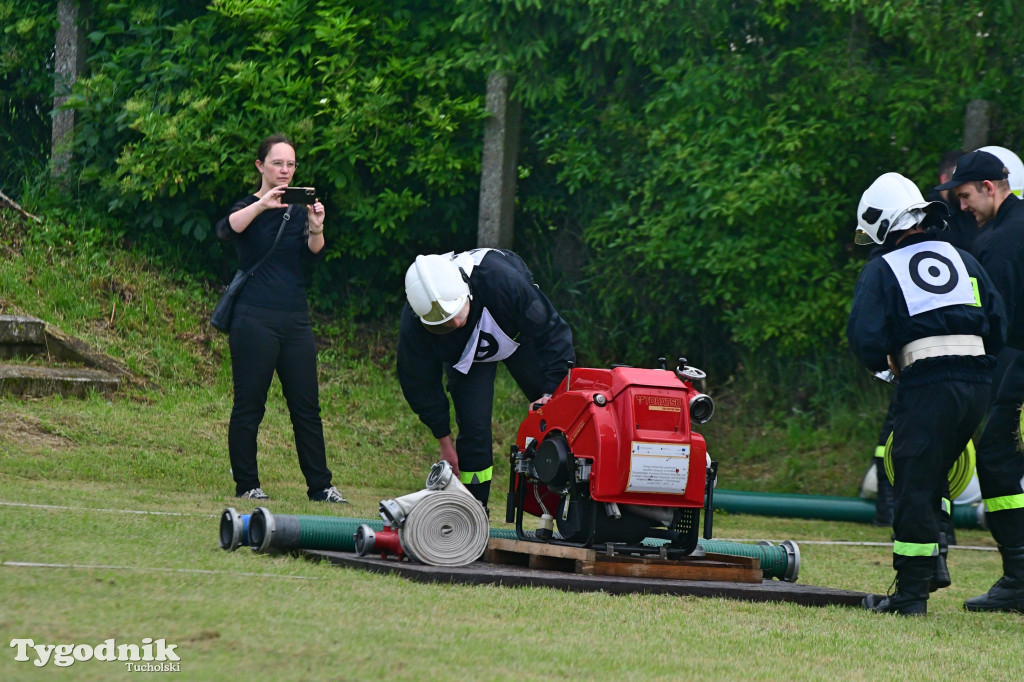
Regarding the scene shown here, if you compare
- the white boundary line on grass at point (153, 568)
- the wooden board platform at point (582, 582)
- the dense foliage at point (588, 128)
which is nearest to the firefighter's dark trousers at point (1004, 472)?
the wooden board platform at point (582, 582)

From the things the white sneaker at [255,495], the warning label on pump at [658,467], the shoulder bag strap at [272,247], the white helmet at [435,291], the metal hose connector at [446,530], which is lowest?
the white sneaker at [255,495]

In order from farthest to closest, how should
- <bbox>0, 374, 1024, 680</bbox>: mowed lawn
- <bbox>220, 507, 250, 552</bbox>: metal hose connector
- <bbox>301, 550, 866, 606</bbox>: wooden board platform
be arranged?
<bbox>220, 507, 250, 552</bbox>: metal hose connector, <bbox>301, 550, 866, 606</bbox>: wooden board platform, <bbox>0, 374, 1024, 680</bbox>: mowed lawn

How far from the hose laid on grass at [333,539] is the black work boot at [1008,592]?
0.82m

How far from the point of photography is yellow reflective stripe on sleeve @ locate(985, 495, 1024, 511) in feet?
19.0

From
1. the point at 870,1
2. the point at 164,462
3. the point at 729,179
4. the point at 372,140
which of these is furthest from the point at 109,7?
the point at 870,1

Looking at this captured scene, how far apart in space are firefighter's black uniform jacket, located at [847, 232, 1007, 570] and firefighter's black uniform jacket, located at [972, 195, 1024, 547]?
48 cm

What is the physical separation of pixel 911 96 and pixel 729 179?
153 centimetres

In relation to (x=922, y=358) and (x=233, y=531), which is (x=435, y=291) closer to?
(x=233, y=531)

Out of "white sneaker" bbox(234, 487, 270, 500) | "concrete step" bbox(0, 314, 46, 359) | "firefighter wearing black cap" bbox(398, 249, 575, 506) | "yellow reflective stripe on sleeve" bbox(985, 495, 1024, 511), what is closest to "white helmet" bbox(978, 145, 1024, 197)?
"yellow reflective stripe on sleeve" bbox(985, 495, 1024, 511)

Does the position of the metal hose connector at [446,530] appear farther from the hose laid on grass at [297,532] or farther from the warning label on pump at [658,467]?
the warning label on pump at [658,467]

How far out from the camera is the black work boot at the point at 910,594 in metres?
5.31

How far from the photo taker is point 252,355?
783 cm

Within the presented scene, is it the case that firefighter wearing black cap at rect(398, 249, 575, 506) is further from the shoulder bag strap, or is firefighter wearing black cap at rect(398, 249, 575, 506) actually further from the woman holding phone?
the shoulder bag strap

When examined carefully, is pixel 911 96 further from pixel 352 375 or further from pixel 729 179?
pixel 352 375
